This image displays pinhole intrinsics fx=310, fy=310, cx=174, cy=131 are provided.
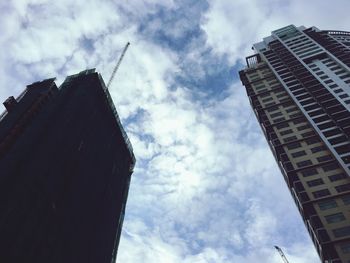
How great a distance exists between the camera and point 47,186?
48.0 metres

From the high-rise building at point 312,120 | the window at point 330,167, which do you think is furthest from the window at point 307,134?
the window at point 330,167

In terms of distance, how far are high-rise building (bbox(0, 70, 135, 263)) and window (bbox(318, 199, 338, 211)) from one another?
40812 mm

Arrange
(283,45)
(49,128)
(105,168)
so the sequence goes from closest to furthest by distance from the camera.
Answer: (49,128)
(105,168)
(283,45)

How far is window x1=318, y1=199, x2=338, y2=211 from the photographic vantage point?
52.6m

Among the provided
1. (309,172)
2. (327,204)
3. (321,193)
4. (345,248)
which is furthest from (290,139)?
(345,248)

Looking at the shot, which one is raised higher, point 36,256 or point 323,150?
point 323,150

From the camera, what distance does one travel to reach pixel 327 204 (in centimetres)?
5309

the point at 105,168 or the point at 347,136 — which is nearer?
the point at 347,136

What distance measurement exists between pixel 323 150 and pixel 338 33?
7729 centimetres

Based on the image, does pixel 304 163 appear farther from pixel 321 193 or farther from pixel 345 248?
pixel 345 248

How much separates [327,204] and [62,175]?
149 feet

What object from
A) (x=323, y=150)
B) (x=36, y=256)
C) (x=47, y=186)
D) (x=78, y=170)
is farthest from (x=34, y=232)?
(x=323, y=150)

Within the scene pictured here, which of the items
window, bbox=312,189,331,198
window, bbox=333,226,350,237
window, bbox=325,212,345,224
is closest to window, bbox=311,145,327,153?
window, bbox=312,189,331,198

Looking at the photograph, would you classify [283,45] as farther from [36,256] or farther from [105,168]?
[36,256]
